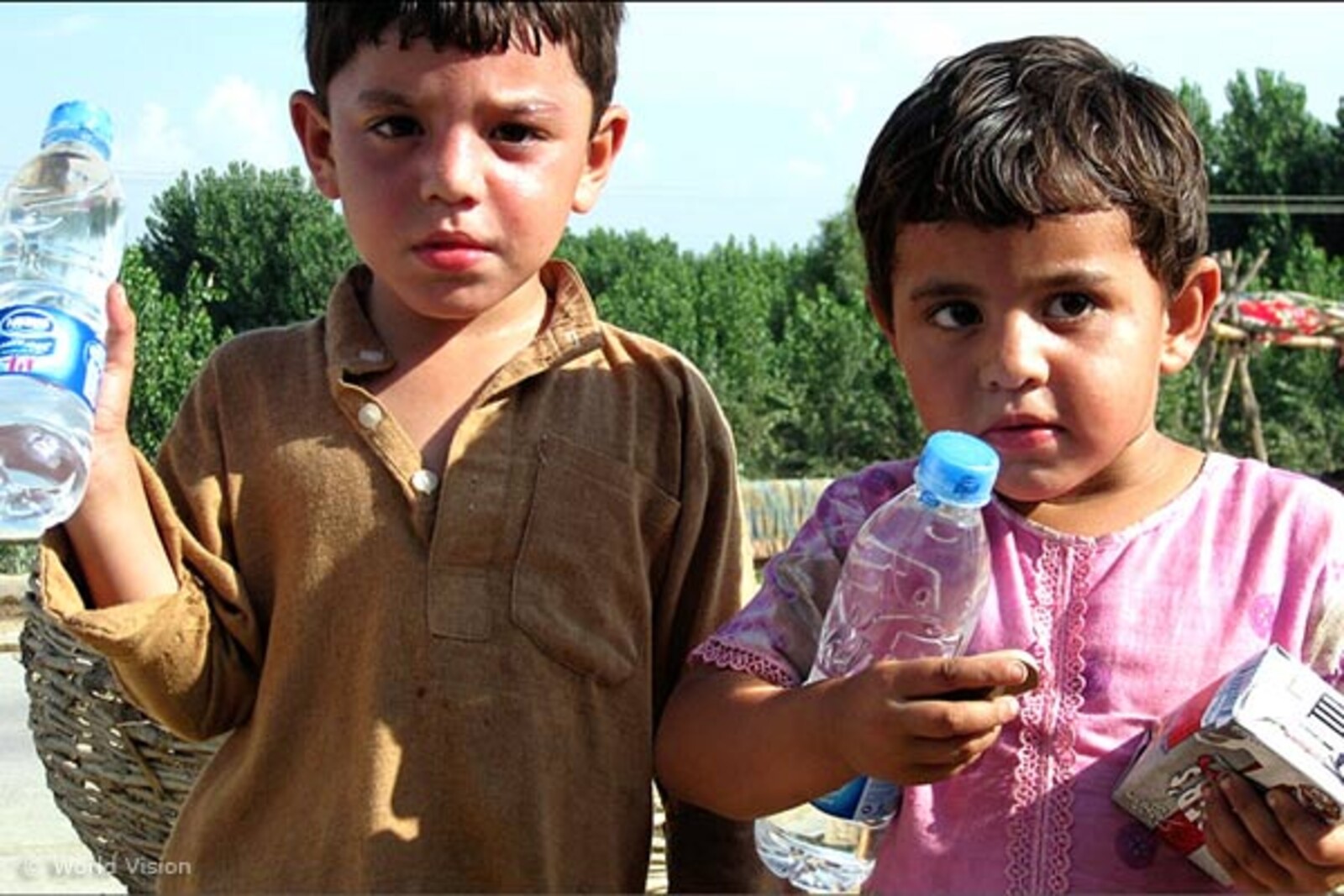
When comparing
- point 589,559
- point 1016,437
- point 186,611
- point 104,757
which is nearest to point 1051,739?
point 1016,437

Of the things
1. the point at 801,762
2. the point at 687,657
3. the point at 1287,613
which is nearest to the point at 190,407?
the point at 687,657

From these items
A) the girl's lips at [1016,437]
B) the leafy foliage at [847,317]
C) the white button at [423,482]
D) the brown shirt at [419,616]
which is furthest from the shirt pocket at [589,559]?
the leafy foliage at [847,317]

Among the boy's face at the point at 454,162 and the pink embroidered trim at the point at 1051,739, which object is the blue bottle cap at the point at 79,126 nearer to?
the boy's face at the point at 454,162

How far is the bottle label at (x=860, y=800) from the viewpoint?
69.2 inches

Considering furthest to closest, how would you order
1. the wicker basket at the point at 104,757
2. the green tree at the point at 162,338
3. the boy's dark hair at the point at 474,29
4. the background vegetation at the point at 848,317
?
the background vegetation at the point at 848,317 → the green tree at the point at 162,338 → the wicker basket at the point at 104,757 → the boy's dark hair at the point at 474,29

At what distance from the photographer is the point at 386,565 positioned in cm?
188

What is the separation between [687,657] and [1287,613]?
0.68 meters

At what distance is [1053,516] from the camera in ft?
6.07

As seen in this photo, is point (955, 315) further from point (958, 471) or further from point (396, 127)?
point (396, 127)

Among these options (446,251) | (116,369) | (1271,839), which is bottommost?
(1271,839)

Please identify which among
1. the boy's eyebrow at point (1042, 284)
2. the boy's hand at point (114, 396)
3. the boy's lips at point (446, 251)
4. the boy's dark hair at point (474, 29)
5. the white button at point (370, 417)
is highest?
the boy's dark hair at point (474, 29)

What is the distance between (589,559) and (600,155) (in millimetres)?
484

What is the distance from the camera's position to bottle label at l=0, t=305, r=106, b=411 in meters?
1.53

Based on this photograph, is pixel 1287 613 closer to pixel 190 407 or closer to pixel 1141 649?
pixel 1141 649
